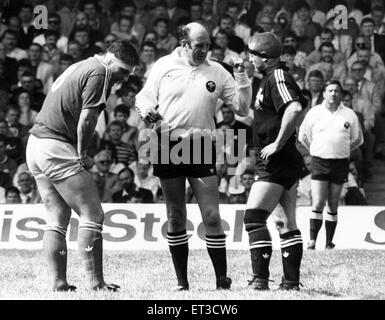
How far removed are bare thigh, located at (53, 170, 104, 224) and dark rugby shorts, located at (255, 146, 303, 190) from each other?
4.78 ft

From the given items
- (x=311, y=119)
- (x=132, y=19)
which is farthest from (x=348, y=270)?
(x=132, y=19)

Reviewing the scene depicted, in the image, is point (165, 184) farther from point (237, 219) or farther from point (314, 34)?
point (314, 34)

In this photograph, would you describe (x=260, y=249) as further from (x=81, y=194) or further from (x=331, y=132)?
(x=331, y=132)

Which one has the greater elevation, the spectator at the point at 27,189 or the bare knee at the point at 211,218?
the bare knee at the point at 211,218

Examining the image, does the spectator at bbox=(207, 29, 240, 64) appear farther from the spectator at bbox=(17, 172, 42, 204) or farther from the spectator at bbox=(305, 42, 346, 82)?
the spectator at bbox=(17, 172, 42, 204)

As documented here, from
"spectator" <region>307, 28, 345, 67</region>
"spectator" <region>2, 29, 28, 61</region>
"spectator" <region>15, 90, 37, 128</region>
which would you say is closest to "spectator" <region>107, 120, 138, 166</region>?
"spectator" <region>15, 90, 37, 128</region>

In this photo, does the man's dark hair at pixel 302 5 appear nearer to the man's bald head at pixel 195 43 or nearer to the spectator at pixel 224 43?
the spectator at pixel 224 43

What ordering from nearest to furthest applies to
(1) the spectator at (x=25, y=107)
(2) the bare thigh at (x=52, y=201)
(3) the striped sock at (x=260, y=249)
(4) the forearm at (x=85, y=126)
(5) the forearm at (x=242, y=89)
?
(4) the forearm at (x=85, y=126) < (3) the striped sock at (x=260, y=249) < (2) the bare thigh at (x=52, y=201) < (5) the forearm at (x=242, y=89) < (1) the spectator at (x=25, y=107)

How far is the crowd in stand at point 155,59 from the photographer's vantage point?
1577 cm

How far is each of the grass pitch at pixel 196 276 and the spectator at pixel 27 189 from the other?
7.73 feet

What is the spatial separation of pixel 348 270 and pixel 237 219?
3.27m

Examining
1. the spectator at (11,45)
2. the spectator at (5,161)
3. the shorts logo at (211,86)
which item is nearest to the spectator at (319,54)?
the spectator at (11,45)

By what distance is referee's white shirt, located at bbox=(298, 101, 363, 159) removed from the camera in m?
14.3

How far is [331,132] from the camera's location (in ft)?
47.1
